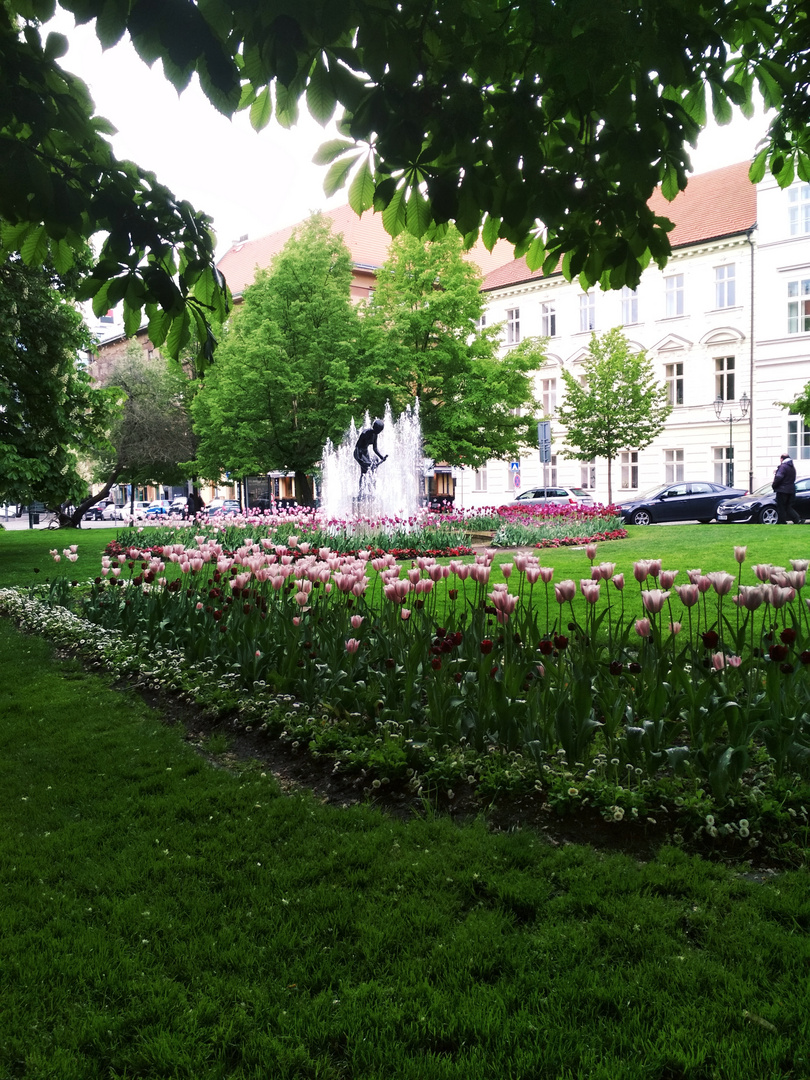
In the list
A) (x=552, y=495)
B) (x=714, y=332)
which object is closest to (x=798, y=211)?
(x=714, y=332)

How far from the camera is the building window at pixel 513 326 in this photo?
48.2m

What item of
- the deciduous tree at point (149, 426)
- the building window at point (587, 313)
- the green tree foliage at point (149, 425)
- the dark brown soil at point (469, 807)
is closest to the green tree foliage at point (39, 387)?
the dark brown soil at point (469, 807)

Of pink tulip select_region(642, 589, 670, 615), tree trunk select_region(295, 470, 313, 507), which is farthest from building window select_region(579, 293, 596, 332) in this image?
pink tulip select_region(642, 589, 670, 615)

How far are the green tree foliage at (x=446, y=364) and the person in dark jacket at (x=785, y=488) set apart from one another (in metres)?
11.1

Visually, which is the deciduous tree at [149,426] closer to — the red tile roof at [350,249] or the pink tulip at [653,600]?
the red tile roof at [350,249]

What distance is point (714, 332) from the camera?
38.8 meters

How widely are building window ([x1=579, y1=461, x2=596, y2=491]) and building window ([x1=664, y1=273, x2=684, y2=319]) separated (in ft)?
27.1

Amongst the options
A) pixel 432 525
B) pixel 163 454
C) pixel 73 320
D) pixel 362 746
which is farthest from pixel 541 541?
pixel 163 454

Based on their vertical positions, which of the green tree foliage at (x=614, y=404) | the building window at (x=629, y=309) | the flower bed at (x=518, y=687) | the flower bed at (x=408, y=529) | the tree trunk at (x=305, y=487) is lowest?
the flower bed at (x=518, y=687)

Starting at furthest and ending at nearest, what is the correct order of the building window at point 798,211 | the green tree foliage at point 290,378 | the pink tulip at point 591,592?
the building window at point 798,211 < the green tree foliage at point 290,378 < the pink tulip at point 591,592

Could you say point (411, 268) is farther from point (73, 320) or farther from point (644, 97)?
point (644, 97)

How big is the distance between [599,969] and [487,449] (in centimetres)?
2928

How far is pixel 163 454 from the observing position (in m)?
43.1

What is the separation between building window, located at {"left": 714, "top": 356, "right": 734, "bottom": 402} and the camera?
38.7m
